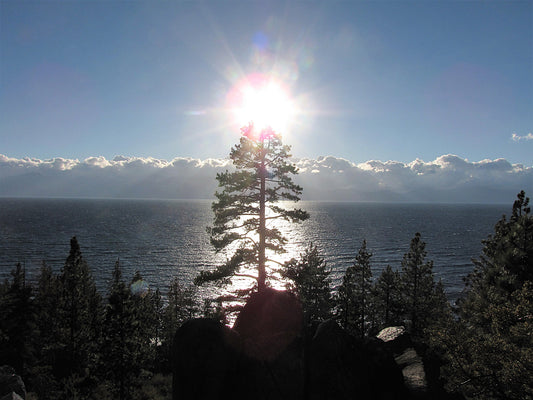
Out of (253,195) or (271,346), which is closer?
(271,346)

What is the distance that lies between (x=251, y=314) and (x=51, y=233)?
154713 mm

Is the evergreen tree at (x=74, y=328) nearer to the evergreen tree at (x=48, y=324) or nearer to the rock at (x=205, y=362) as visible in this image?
the evergreen tree at (x=48, y=324)

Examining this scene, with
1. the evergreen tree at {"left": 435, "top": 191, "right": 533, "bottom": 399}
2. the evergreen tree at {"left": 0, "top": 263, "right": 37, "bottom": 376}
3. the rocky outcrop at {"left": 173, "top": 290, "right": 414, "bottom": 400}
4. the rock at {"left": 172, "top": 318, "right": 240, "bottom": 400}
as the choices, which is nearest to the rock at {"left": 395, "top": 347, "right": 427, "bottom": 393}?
the rocky outcrop at {"left": 173, "top": 290, "right": 414, "bottom": 400}

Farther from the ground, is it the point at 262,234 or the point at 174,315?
the point at 262,234

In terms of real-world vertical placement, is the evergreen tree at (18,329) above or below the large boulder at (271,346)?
below

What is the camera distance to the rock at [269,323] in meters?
15.6

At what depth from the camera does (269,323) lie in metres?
17.0

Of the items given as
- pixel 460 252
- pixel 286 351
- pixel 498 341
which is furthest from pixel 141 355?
pixel 460 252

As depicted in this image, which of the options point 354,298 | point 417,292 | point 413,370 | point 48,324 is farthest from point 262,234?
point 48,324

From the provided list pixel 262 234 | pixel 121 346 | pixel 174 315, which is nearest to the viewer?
pixel 262 234

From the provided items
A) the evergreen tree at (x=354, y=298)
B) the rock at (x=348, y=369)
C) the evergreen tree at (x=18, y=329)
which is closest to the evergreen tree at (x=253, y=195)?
the rock at (x=348, y=369)

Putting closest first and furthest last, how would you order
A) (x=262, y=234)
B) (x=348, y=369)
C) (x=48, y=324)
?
(x=348, y=369) → (x=262, y=234) → (x=48, y=324)

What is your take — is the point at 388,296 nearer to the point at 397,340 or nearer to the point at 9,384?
the point at 397,340

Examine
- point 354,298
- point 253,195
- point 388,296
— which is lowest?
point 354,298
